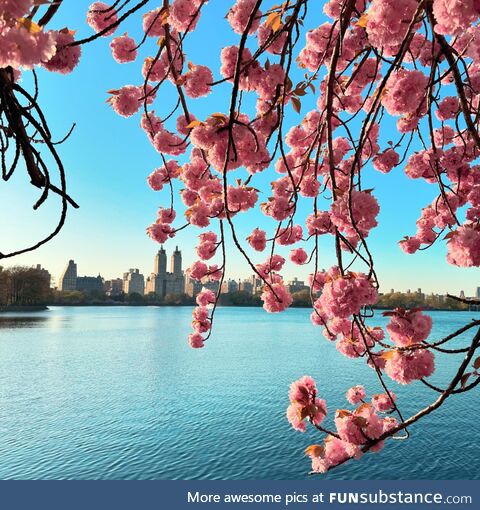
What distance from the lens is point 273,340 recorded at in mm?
31531

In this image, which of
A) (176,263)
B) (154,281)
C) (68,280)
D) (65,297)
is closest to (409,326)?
(65,297)

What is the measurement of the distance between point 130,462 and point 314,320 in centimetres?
831

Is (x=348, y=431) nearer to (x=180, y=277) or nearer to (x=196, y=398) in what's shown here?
(x=196, y=398)

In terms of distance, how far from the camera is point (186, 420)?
12.5 m

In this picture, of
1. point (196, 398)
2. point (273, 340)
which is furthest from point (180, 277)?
point (196, 398)

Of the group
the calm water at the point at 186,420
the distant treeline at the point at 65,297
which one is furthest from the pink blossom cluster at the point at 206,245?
the distant treeline at the point at 65,297

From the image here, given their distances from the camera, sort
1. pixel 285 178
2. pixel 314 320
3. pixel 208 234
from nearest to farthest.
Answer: pixel 285 178, pixel 314 320, pixel 208 234

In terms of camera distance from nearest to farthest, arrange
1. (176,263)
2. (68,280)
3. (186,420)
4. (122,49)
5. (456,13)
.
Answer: (456,13) → (122,49) → (186,420) → (176,263) → (68,280)

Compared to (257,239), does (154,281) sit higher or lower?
higher

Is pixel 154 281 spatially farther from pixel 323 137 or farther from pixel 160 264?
pixel 323 137

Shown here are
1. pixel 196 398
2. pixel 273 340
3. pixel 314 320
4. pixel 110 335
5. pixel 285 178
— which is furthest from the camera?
pixel 110 335

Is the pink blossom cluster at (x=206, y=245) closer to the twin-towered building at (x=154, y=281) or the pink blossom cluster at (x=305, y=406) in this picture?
the pink blossom cluster at (x=305, y=406)

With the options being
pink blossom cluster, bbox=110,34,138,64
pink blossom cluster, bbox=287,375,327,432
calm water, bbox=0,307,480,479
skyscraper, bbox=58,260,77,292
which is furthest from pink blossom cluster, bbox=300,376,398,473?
skyscraper, bbox=58,260,77,292

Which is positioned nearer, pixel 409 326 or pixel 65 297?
pixel 409 326
